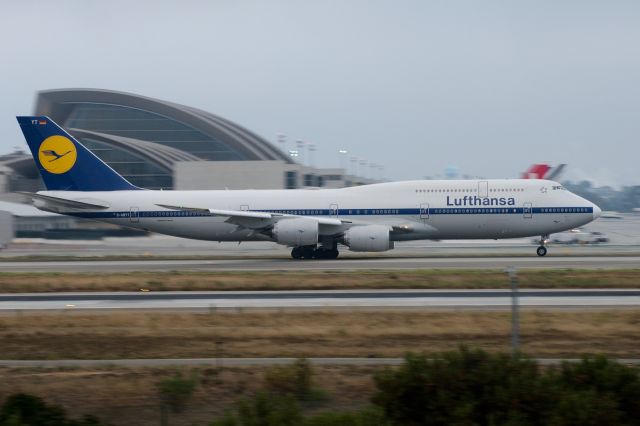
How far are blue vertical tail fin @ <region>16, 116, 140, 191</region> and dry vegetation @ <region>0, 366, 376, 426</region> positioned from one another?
88.3 ft

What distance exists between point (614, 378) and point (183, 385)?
6553mm

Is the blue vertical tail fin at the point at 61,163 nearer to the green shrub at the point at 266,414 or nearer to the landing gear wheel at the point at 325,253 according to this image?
the landing gear wheel at the point at 325,253

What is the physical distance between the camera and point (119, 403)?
13289 millimetres

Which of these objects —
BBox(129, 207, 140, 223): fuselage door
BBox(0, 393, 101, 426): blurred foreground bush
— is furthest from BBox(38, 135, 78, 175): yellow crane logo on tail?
BBox(0, 393, 101, 426): blurred foreground bush

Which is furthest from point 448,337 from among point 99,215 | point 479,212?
point 99,215

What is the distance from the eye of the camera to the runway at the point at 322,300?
22938 mm

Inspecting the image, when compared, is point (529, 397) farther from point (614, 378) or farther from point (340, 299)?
point (340, 299)

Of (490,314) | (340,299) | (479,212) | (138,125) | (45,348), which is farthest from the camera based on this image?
(138,125)

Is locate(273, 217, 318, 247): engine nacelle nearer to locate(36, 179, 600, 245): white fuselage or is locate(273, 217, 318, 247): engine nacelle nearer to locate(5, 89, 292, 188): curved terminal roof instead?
locate(36, 179, 600, 245): white fuselage

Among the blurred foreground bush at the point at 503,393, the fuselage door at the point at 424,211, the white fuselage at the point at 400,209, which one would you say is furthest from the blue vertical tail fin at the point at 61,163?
the blurred foreground bush at the point at 503,393

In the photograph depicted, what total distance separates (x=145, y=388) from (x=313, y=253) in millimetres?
26491

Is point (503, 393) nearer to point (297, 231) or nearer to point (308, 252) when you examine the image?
point (297, 231)

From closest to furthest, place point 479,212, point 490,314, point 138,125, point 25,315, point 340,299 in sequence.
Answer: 1. point 490,314
2. point 25,315
3. point 340,299
4. point 479,212
5. point 138,125

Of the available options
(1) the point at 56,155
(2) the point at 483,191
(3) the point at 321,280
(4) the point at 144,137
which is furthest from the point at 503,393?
(4) the point at 144,137
